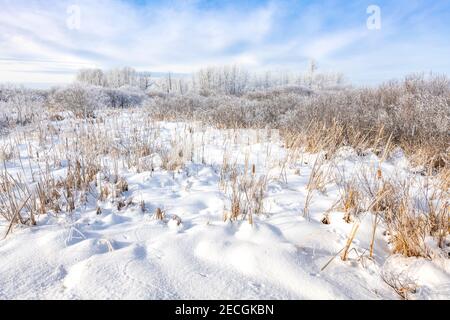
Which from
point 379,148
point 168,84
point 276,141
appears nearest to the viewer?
point 379,148

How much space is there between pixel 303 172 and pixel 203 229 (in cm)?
231

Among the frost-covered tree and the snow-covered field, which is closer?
the snow-covered field

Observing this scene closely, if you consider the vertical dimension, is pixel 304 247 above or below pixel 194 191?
below

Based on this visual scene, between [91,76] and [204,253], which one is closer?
[204,253]

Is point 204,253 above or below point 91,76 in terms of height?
below

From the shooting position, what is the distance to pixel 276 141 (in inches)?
234

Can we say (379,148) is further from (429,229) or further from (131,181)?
(131,181)

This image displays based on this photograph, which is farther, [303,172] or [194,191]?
[303,172]

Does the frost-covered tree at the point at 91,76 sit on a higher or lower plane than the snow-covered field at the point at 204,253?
higher

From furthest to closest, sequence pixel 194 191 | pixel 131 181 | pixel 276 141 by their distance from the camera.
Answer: pixel 276 141, pixel 131 181, pixel 194 191

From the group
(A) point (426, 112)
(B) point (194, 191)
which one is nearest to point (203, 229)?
(B) point (194, 191)

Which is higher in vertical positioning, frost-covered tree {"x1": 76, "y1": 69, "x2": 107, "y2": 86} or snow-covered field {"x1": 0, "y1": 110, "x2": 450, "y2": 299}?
frost-covered tree {"x1": 76, "y1": 69, "x2": 107, "y2": 86}

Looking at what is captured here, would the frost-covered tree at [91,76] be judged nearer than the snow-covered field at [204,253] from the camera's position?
No
